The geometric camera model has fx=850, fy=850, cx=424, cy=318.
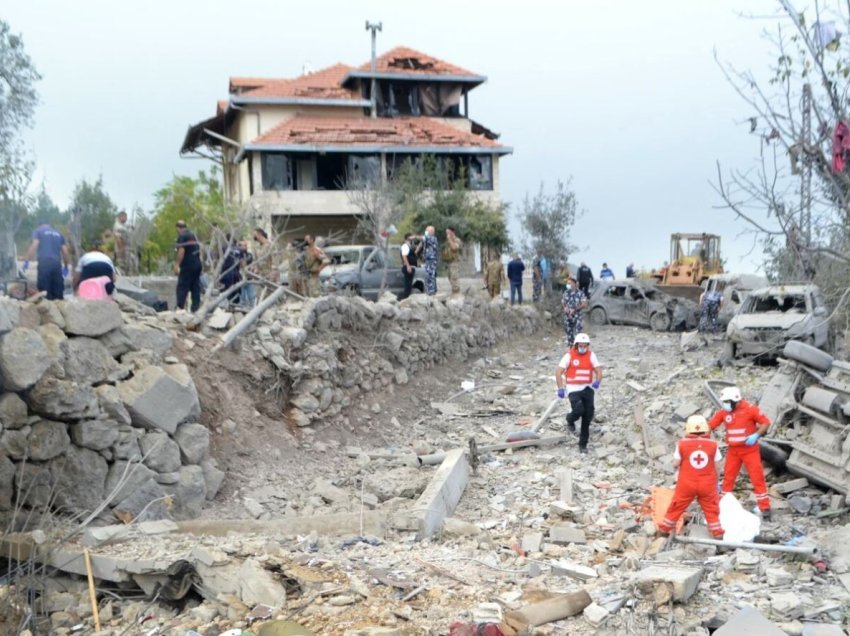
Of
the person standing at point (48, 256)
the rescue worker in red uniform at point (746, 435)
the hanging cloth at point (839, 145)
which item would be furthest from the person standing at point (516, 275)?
the hanging cloth at point (839, 145)

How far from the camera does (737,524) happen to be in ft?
26.0

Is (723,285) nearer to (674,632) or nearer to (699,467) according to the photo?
(699,467)

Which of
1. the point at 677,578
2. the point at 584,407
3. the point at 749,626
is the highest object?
the point at 584,407

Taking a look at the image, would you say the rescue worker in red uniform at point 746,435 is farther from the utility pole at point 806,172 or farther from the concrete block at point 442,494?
the concrete block at point 442,494

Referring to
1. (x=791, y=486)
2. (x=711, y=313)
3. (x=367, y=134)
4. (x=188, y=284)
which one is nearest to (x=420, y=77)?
(x=367, y=134)

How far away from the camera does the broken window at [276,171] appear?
30859mm

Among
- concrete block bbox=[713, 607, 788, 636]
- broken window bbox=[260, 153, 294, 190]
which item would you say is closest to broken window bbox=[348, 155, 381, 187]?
broken window bbox=[260, 153, 294, 190]

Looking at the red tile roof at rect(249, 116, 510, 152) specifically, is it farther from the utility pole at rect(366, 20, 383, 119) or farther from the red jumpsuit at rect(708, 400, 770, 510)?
the red jumpsuit at rect(708, 400, 770, 510)

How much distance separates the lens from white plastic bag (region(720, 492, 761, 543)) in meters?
7.84

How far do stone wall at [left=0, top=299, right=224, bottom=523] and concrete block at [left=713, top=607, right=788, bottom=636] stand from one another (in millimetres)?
5250

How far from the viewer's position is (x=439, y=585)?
20.7ft

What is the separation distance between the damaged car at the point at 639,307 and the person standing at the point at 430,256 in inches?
297

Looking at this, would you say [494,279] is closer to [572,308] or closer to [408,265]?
[572,308]

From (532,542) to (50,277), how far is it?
6.66 metres
